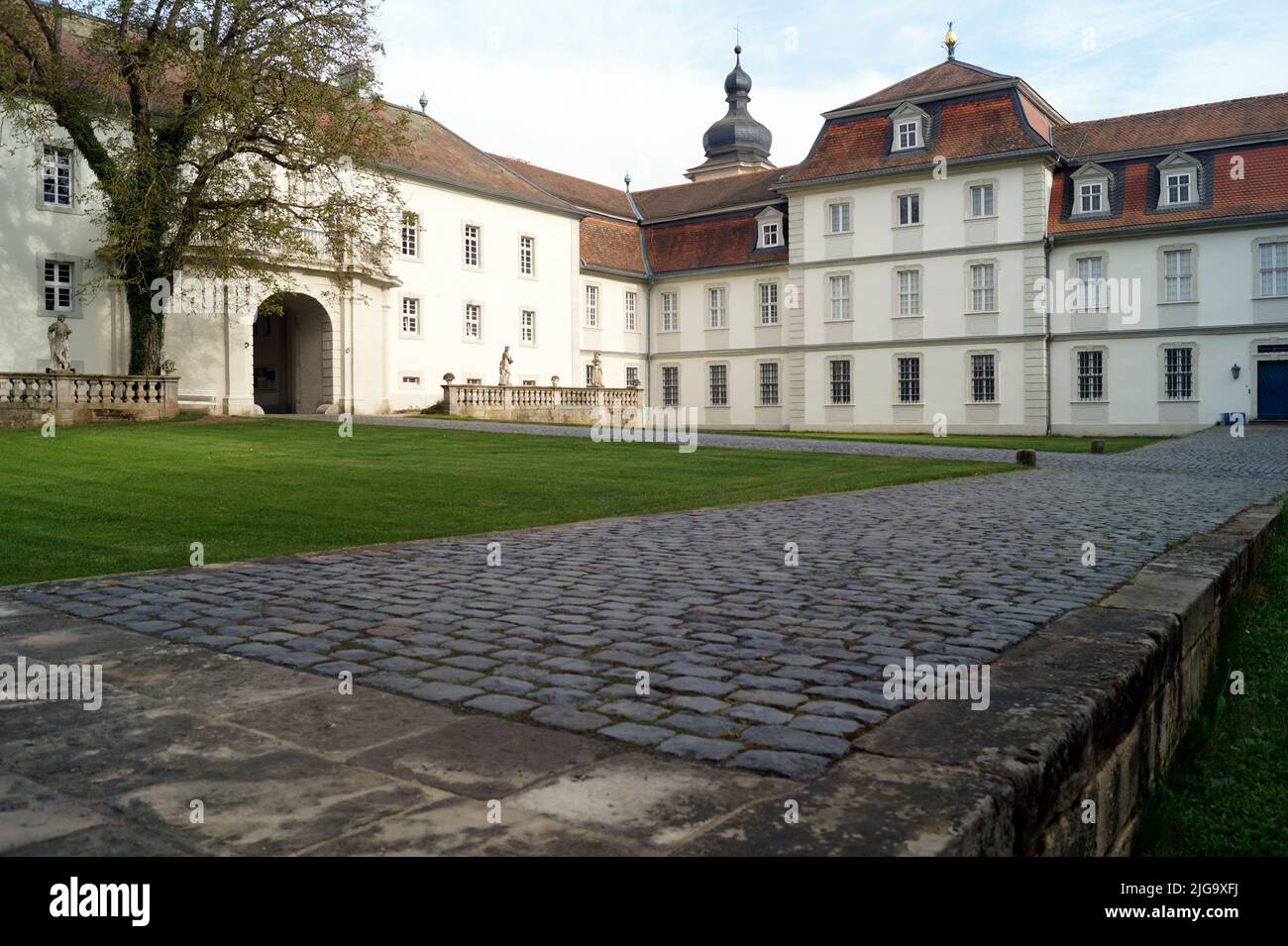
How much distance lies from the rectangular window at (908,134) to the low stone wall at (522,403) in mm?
15738

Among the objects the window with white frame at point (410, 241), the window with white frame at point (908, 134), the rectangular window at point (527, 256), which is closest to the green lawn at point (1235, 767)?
the window with white frame at point (410, 241)

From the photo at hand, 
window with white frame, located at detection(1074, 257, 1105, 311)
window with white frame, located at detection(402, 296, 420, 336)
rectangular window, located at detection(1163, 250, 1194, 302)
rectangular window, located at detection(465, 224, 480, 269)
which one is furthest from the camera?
rectangular window, located at detection(465, 224, 480, 269)

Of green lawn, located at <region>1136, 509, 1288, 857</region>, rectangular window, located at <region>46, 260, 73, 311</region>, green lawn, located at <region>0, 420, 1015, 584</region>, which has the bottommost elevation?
green lawn, located at <region>1136, 509, 1288, 857</region>

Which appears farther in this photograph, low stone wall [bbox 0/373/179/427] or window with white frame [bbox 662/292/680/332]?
window with white frame [bbox 662/292/680/332]

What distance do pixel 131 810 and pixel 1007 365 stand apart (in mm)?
40578

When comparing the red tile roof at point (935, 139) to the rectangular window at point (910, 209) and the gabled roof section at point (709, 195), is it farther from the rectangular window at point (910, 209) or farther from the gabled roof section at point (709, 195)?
the gabled roof section at point (709, 195)

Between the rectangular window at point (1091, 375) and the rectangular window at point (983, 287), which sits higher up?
the rectangular window at point (983, 287)

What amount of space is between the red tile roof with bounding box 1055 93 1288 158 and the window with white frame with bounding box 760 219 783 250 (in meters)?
11.9

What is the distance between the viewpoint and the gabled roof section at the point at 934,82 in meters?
40.2

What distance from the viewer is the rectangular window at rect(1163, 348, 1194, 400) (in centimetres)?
3750

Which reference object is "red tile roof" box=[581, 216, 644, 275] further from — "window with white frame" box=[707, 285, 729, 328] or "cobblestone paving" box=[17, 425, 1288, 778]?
"cobblestone paving" box=[17, 425, 1288, 778]

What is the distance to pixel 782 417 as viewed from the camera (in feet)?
154

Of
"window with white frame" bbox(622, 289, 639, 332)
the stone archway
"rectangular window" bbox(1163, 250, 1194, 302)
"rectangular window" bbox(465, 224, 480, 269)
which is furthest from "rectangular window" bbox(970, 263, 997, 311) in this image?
the stone archway
